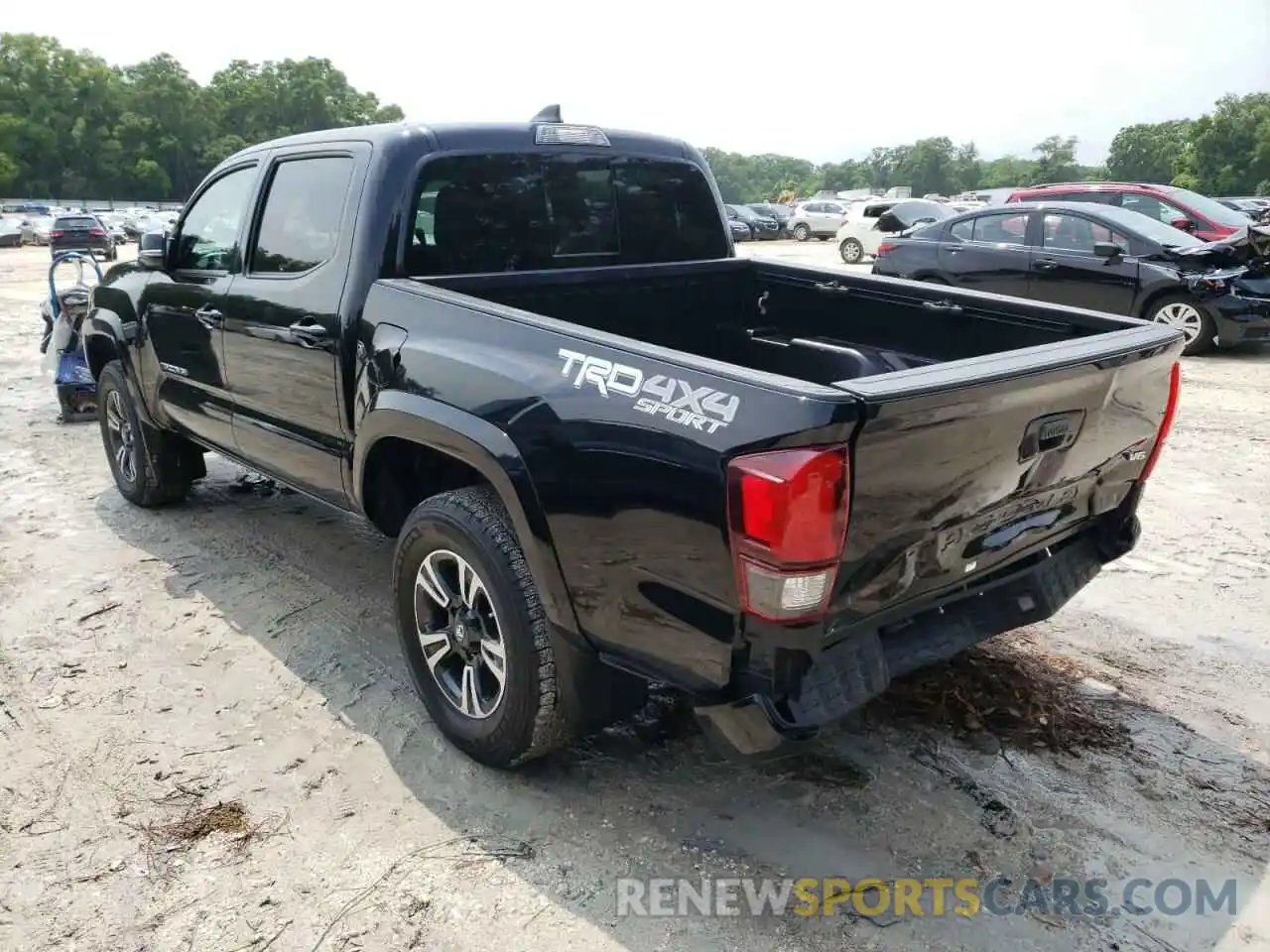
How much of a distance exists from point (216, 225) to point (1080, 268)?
845cm

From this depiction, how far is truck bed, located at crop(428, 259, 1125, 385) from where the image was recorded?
364 centimetres

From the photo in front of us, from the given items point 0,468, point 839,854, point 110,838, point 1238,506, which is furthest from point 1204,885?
point 0,468

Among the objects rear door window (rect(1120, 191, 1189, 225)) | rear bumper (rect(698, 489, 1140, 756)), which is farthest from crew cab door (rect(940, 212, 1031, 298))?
rear bumper (rect(698, 489, 1140, 756))

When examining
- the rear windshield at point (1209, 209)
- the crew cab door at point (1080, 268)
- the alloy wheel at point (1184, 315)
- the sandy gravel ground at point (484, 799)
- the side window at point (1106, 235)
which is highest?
the rear windshield at point (1209, 209)

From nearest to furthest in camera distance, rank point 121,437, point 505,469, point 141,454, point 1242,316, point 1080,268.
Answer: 1. point 505,469
2. point 141,454
3. point 121,437
4. point 1242,316
5. point 1080,268

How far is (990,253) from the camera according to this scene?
10680mm

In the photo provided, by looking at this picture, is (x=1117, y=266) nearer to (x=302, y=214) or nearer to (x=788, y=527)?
(x=302, y=214)

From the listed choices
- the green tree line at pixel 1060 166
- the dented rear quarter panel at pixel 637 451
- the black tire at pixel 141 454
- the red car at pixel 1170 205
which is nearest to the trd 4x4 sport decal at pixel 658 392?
the dented rear quarter panel at pixel 637 451

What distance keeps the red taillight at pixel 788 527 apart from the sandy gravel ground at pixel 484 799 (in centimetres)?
93

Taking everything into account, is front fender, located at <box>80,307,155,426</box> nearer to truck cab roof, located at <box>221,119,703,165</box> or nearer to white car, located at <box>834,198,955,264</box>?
truck cab roof, located at <box>221,119,703,165</box>

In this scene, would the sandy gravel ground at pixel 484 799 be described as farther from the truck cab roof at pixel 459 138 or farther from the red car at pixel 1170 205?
the red car at pixel 1170 205

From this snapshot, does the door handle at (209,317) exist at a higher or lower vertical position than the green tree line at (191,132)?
lower

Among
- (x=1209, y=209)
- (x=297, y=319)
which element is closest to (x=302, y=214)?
(x=297, y=319)

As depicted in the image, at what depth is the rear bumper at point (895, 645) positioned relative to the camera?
7.68 feet
